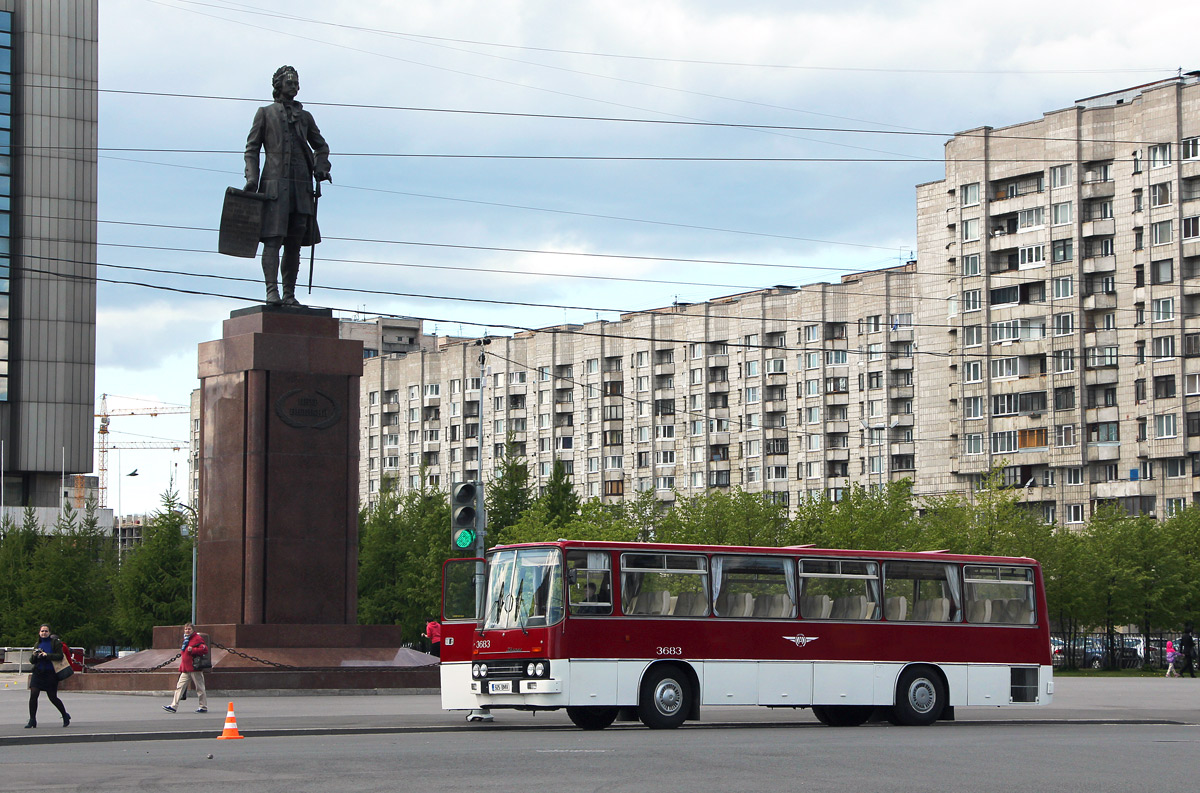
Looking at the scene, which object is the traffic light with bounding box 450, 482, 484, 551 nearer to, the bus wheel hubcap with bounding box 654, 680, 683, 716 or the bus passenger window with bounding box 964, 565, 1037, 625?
the bus wheel hubcap with bounding box 654, 680, 683, 716

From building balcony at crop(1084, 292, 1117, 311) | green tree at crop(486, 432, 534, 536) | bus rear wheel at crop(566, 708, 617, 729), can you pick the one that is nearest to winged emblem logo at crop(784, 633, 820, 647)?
bus rear wheel at crop(566, 708, 617, 729)

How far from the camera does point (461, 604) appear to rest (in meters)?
25.8

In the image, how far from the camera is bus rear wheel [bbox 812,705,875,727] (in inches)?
1050

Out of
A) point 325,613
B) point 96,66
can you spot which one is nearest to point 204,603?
point 325,613

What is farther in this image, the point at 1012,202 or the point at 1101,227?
the point at 1012,202

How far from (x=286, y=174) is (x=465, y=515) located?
9751 millimetres

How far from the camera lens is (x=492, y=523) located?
90.4 meters

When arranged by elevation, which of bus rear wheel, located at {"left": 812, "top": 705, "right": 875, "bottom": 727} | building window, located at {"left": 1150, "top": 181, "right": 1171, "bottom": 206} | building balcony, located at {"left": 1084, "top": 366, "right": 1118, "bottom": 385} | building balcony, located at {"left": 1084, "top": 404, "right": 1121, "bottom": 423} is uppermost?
building window, located at {"left": 1150, "top": 181, "right": 1171, "bottom": 206}

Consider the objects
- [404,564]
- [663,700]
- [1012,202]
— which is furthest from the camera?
[1012,202]

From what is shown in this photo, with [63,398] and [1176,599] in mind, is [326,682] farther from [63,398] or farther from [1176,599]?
[63,398]

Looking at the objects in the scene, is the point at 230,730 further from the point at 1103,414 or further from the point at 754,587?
the point at 1103,414

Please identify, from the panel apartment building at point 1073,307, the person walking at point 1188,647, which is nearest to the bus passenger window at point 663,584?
the person walking at point 1188,647

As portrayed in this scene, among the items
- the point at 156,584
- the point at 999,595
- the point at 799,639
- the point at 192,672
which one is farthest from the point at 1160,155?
the point at 192,672

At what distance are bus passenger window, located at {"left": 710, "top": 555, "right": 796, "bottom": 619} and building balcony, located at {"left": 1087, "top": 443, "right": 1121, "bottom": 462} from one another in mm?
69331
